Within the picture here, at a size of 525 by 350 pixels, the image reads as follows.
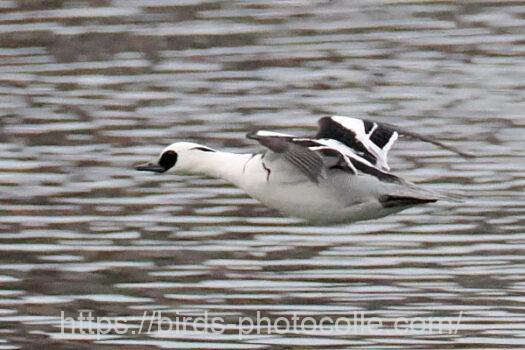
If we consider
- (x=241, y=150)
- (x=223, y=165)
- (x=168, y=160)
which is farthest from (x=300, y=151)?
(x=241, y=150)

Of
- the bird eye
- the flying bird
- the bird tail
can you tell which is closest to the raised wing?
the flying bird

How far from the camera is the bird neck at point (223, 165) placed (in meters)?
13.9

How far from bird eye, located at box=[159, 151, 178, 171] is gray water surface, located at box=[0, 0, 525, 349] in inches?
39.3

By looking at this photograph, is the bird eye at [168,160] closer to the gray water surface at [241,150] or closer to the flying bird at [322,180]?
the flying bird at [322,180]

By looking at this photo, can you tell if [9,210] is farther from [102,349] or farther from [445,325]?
[445,325]

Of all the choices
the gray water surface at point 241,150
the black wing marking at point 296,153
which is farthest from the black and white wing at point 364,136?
the gray water surface at point 241,150

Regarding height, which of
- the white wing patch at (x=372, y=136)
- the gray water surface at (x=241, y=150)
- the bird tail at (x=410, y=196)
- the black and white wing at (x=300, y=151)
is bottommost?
the gray water surface at (x=241, y=150)

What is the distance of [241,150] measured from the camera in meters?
18.5

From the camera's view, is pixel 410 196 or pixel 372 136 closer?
pixel 410 196

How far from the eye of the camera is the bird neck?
1390 cm

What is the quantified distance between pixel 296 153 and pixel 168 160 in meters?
1.57

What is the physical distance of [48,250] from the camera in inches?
627

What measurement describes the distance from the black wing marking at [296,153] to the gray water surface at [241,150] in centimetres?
136

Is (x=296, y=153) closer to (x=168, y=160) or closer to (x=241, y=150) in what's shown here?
(x=168, y=160)
